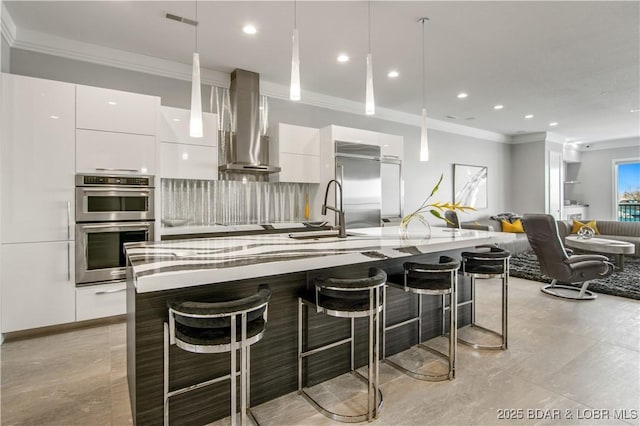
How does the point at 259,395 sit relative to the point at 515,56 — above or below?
below

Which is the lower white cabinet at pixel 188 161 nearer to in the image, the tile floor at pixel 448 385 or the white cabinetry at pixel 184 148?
the white cabinetry at pixel 184 148

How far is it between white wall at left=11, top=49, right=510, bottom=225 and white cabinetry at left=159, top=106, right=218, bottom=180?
41 cm

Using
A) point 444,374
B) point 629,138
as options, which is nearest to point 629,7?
point 444,374

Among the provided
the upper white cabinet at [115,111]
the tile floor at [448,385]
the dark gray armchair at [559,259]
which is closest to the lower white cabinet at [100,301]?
the tile floor at [448,385]

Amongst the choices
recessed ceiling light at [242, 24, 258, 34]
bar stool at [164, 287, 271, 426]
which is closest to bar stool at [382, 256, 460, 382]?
bar stool at [164, 287, 271, 426]

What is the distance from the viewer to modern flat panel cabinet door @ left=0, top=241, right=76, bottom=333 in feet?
9.14

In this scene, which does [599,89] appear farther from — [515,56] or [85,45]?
[85,45]

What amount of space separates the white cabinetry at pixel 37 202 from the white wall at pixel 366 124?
654 millimetres

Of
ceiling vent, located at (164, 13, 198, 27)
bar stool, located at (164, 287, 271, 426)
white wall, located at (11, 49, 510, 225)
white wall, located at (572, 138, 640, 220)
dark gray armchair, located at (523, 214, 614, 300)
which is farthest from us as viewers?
white wall, located at (572, 138, 640, 220)

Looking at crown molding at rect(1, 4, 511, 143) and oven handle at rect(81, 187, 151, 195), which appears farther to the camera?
crown molding at rect(1, 4, 511, 143)

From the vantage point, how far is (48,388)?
2.12 metres


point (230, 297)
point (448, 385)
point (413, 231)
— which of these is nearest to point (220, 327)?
point (230, 297)

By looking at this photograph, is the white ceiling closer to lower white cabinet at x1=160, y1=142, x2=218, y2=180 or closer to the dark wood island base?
lower white cabinet at x1=160, y1=142, x2=218, y2=180

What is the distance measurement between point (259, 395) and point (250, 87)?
11.6 feet
